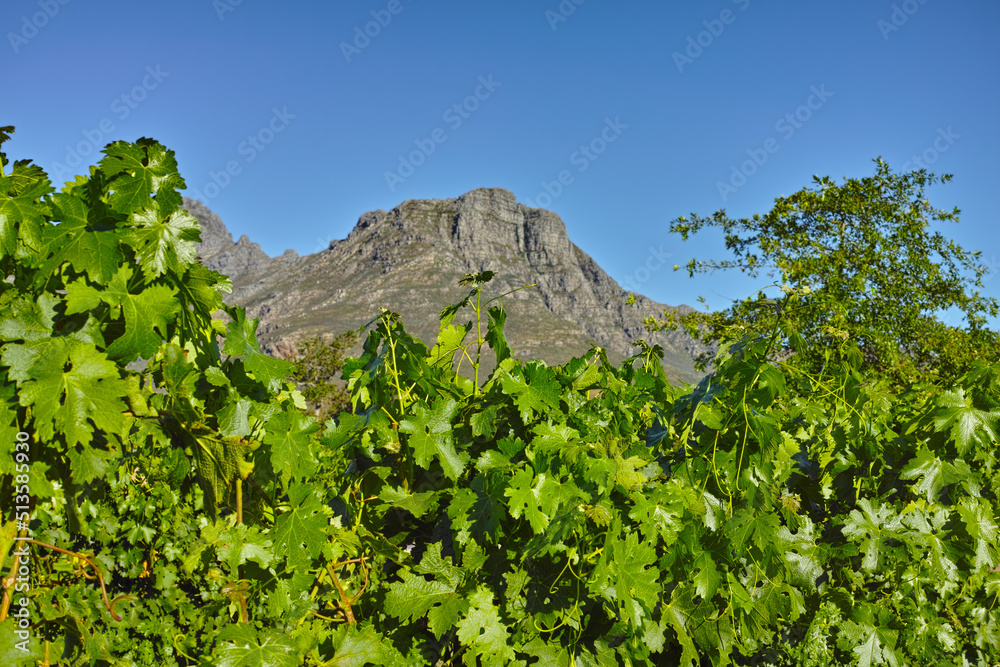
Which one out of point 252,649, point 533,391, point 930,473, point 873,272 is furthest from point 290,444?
point 873,272

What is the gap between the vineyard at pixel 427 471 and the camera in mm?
1160

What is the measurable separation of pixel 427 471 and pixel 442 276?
4225 inches

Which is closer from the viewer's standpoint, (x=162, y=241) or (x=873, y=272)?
(x=162, y=241)

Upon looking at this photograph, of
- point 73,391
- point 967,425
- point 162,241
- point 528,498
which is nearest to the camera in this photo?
point 73,391

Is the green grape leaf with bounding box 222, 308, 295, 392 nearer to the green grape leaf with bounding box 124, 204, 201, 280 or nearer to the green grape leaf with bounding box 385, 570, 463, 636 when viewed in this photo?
the green grape leaf with bounding box 124, 204, 201, 280

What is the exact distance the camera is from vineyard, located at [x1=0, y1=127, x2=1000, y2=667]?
1160mm

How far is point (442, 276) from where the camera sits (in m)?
108

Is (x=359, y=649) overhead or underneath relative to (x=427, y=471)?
underneath

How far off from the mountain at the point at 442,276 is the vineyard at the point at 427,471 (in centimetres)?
7765

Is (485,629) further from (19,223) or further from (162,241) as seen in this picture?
(19,223)

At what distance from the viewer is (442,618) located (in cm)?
137

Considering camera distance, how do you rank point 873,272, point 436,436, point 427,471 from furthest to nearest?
point 873,272 → point 427,471 → point 436,436

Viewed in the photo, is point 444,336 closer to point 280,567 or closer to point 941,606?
point 280,567

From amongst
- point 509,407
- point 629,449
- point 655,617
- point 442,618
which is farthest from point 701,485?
point 442,618
